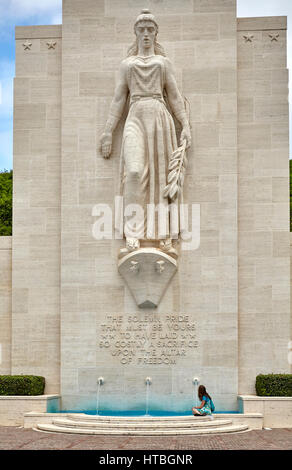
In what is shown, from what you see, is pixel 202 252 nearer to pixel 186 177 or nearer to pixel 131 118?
pixel 186 177

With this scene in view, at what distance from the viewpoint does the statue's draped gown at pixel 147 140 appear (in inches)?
830

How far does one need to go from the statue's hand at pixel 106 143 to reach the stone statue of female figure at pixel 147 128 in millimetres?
504

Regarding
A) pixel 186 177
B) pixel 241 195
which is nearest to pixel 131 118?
pixel 186 177

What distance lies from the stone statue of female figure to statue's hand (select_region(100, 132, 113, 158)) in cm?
50

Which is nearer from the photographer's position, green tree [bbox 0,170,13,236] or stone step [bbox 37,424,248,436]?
stone step [bbox 37,424,248,436]

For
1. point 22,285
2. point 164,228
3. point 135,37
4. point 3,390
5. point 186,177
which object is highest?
point 135,37

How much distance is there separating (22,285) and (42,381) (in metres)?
2.61

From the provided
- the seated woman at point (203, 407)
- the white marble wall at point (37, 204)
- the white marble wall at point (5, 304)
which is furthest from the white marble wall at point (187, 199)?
the seated woman at point (203, 407)

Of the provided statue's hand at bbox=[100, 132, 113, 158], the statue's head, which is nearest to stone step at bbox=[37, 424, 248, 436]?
statue's hand at bbox=[100, 132, 113, 158]

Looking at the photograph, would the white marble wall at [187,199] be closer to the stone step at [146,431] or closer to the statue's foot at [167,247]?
the statue's foot at [167,247]

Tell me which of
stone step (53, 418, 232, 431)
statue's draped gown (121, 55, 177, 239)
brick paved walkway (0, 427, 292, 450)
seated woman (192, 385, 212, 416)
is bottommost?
brick paved walkway (0, 427, 292, 450)

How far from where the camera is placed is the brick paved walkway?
15.6 meters

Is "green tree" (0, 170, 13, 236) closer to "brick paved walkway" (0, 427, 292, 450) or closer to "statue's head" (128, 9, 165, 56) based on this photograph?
"statue's head" (128, 9, 165, 56)

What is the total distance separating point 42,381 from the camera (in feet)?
69.5
